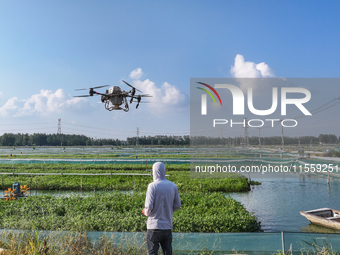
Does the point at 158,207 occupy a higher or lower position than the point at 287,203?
higher

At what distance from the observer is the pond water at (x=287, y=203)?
1177 centimetres

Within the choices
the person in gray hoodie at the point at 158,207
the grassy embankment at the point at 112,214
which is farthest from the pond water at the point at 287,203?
the person in gray hoodie at the point at 158,207

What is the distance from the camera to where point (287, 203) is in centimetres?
1652

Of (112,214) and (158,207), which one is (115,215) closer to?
(112,214)

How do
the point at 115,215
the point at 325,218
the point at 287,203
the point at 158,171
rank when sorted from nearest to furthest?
the point at 158,171, the point at 115,215, the point at 325,218, the point at 287,203

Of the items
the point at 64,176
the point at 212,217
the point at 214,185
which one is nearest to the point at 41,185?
the point at 64,176

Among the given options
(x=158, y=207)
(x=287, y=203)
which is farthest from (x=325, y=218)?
(x=158, y=207)

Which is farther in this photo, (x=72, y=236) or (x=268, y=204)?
(x=268, y=204)

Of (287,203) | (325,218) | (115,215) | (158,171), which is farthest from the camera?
(287,203)

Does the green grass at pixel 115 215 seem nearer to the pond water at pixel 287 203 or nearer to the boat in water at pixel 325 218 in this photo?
the pond water at pixel 287 203

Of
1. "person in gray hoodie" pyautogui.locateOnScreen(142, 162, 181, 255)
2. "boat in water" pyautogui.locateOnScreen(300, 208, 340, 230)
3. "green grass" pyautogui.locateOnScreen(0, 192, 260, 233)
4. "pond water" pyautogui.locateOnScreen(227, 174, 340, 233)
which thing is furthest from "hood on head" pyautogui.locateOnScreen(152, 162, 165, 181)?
"boat in water" pyautogui.locateOnScreen(300, 208, 340, 230)

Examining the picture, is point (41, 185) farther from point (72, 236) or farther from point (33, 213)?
point (72, 236)

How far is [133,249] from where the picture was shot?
495 centimetres

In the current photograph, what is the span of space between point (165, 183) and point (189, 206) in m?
8.23
